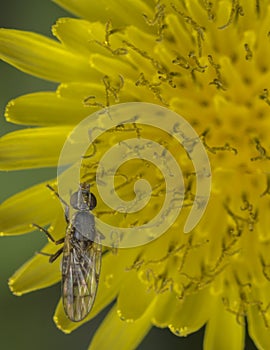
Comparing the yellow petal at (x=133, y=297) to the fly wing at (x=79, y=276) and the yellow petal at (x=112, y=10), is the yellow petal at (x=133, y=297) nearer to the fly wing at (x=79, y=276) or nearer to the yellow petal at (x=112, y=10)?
the fly wing at (x=79, y=276)

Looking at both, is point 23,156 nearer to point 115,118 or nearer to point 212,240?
point 115,118

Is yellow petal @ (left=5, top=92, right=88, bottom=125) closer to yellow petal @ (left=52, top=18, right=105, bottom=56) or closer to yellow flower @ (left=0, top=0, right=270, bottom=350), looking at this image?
yellow flower @ (left=0, top=0, right=270, bottom=350)

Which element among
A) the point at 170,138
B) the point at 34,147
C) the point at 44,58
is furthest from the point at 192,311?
the point at 44,58

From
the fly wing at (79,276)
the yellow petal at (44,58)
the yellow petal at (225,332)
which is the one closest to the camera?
the fly wing at (79,276)

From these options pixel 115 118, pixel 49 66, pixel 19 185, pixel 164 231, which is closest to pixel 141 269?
pixel 164 231

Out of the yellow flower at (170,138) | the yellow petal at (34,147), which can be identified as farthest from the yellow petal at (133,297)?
the yellow petal at (34,147)
